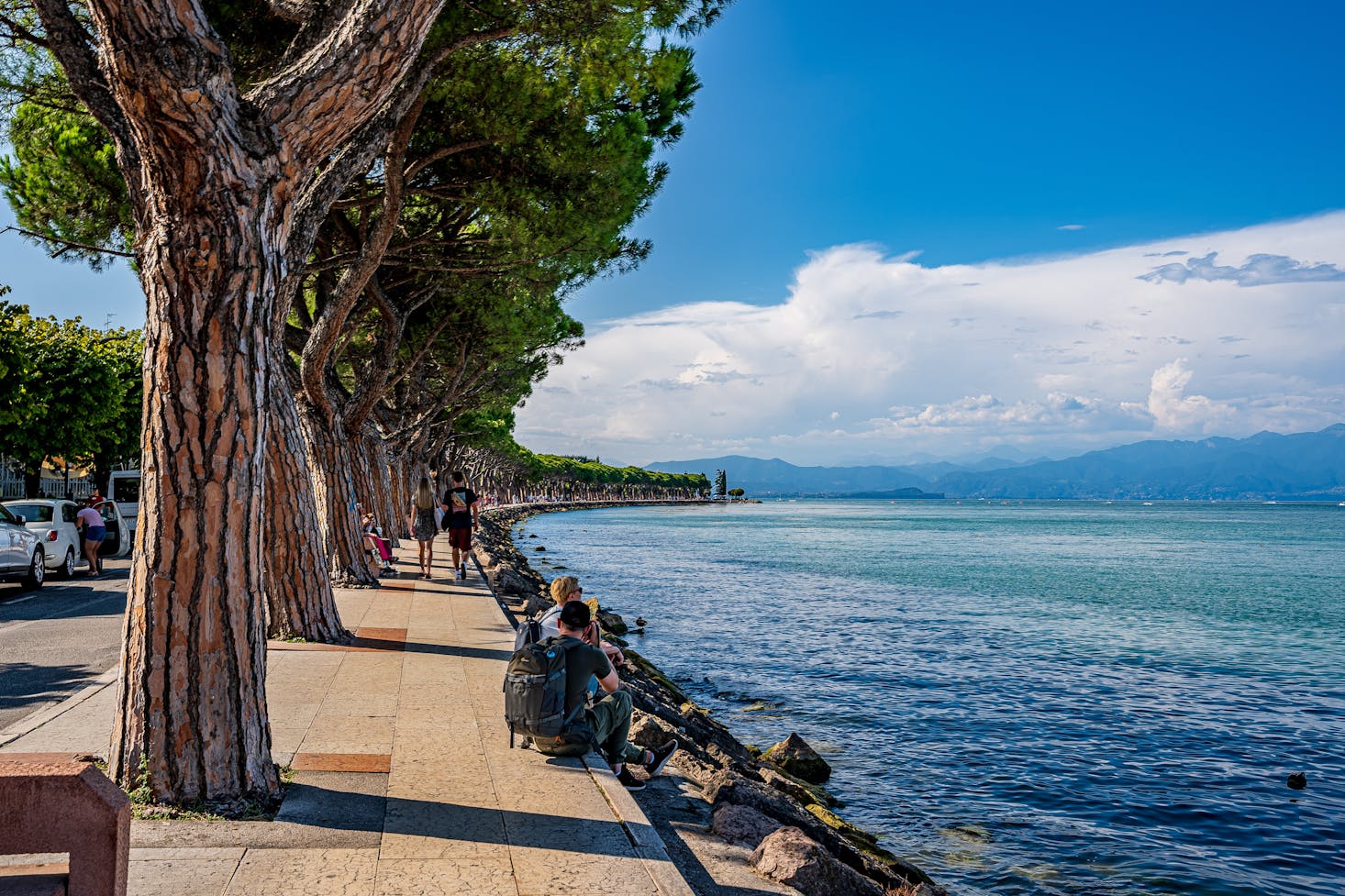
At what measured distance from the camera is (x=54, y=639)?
12.8 meters

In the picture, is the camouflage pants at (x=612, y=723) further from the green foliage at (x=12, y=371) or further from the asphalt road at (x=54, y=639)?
the green foliage at (x=12, y=371)

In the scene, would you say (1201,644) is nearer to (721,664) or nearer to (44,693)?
(721,664)

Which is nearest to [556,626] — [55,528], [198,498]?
[198,498]

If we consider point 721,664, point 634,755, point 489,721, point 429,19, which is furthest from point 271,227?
point 721,664

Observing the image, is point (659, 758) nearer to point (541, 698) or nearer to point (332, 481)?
point (541, 698)

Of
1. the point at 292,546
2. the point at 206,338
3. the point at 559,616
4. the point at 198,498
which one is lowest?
the point at 559,616

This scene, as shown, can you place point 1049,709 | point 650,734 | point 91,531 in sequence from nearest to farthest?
1. point 650,734
2. point 1049,709
3. point 91,531

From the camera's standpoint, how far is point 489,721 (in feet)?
27.0

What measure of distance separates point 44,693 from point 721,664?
1267 cm

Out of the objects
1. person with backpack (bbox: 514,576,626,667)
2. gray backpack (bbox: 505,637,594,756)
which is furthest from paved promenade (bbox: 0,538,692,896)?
person with backpack (bbox: 514,576,626,667)

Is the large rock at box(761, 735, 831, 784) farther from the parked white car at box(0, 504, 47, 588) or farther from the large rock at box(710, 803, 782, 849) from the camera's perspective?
the parked white car at box(0, 504, 47, 588)

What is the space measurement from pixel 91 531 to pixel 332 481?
7.89 metres

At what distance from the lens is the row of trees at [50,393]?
27.6 meters

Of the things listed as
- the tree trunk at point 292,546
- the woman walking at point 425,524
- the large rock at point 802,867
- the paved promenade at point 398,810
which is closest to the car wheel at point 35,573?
the woman walking at point 425,524
